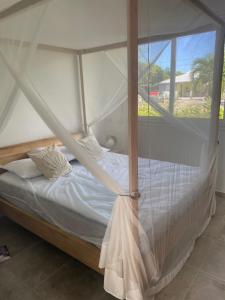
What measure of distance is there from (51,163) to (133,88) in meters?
1.70

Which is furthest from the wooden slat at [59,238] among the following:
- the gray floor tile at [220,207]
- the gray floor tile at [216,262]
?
the gray floor tile at [220,207]

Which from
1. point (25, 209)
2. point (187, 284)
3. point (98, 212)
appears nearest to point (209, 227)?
point (187, 284)

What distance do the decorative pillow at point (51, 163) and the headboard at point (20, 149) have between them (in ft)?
0.58

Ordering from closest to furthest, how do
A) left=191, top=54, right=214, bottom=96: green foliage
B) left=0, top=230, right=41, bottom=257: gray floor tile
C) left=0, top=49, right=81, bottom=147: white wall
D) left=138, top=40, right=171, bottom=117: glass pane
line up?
left=138, top=40, right=171, bottom=117: glass pane, left=191, top=54, right=214, bottom=96: green foliage, left=0, top=230, right=41, bottom=257: gray floor tile, left=0, top=49, right=81, bottom=147: white wall

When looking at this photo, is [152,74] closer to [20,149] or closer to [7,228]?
[20,149]

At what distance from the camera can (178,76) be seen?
176 centimetres

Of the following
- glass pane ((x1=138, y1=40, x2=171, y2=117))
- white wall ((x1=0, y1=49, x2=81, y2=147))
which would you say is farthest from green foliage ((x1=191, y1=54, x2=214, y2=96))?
white wall ((x1=0, y1=49, x2=81, y2=147))

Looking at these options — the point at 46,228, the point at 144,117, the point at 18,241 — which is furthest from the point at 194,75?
the point at 18,241

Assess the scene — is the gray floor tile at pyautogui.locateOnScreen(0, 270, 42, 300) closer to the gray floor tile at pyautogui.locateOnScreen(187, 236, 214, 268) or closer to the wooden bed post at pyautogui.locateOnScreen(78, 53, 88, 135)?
the gray floor tile at pyautogui.locateOnScreen(187, 236, 214, 268)

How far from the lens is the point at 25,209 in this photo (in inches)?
96.7

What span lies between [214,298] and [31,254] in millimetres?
1759

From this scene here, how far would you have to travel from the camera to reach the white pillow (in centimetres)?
261

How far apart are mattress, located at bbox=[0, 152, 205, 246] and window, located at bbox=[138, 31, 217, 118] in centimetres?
45

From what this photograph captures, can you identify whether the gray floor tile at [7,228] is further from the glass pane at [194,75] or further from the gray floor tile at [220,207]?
the gray floor tile at [220,207]
